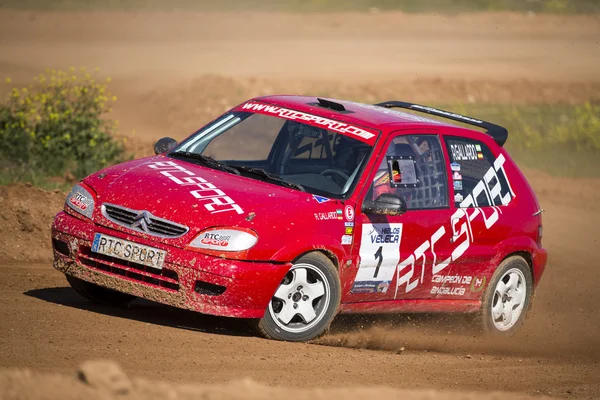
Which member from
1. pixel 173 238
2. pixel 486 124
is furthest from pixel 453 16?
pixel 173 238

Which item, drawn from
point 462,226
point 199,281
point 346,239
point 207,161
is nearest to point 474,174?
point 462,226

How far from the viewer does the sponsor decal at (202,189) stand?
7.62 metres

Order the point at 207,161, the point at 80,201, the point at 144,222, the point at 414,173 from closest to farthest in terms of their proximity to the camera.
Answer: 1. the point at 144,222
2. the point at 80,201
3. the point at 207,161
4. the point at 414,173

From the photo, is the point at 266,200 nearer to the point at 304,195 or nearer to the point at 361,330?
the point at 304,195

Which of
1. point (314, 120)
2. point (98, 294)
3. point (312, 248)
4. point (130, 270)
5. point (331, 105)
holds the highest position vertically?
point (331, 105)

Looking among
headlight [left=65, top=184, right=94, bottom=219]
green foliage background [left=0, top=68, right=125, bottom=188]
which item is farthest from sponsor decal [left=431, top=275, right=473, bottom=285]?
green foliage background [left=0, top=68, right=125, bottom=188]

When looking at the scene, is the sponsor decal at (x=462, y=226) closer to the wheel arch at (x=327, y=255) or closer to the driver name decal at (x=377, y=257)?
the driver name decal at (x=377, y=257)

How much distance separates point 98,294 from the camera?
28.0 ft

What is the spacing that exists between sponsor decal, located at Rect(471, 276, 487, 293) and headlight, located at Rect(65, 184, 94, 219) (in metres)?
3.16

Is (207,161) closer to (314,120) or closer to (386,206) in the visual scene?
(314,120)

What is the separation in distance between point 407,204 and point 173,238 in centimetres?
195

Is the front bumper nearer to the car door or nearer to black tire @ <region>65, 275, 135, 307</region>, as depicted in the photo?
black tire @ <region>65, 275, 135, 307</region>

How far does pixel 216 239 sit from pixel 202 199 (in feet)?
1.21

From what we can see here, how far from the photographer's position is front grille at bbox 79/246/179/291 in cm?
755
